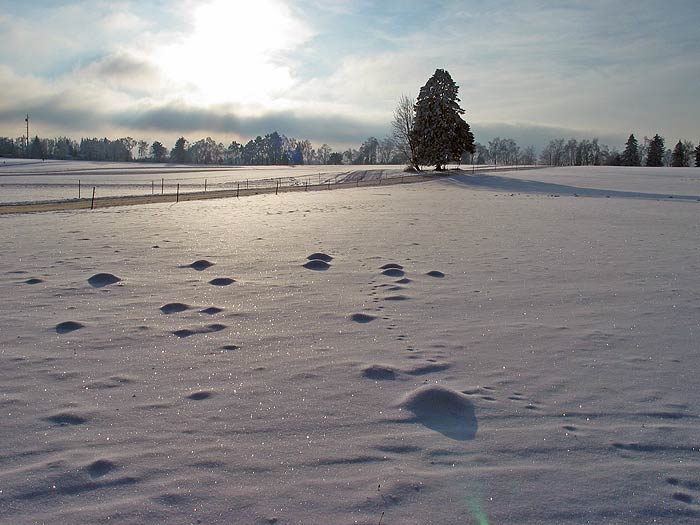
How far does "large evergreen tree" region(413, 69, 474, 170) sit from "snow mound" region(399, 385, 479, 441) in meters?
48.3

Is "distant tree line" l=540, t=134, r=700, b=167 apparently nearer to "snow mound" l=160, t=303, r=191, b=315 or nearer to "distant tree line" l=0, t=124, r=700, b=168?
"distant tree line" l=0, t=124, r=700, b=168

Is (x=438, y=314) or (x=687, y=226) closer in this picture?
(x=438, y=314)

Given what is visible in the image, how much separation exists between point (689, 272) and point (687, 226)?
785cm

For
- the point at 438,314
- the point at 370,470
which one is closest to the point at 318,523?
the point at 370,470

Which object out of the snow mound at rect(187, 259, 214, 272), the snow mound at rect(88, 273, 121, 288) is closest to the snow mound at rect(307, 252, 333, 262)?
the snow mound at rect(187, 259, 214, 272)

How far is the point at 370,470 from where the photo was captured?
290 centimetres

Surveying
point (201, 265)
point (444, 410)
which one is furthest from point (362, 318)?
point (201, 265)

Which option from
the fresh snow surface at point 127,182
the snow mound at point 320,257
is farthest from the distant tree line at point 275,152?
the snow mound at point 320,257

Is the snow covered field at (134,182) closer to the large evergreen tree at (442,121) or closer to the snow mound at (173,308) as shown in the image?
the large evergreen tree at (442,121)

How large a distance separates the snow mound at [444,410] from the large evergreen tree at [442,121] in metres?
48.3

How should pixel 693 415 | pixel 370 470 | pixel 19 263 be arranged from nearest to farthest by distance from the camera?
pixel 370 470 < pixel 693 415 < pixel 19 263

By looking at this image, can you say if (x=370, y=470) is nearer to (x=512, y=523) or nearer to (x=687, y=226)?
(x=512, y=523)

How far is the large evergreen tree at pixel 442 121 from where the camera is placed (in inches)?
1941

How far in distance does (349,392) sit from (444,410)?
73 cm
